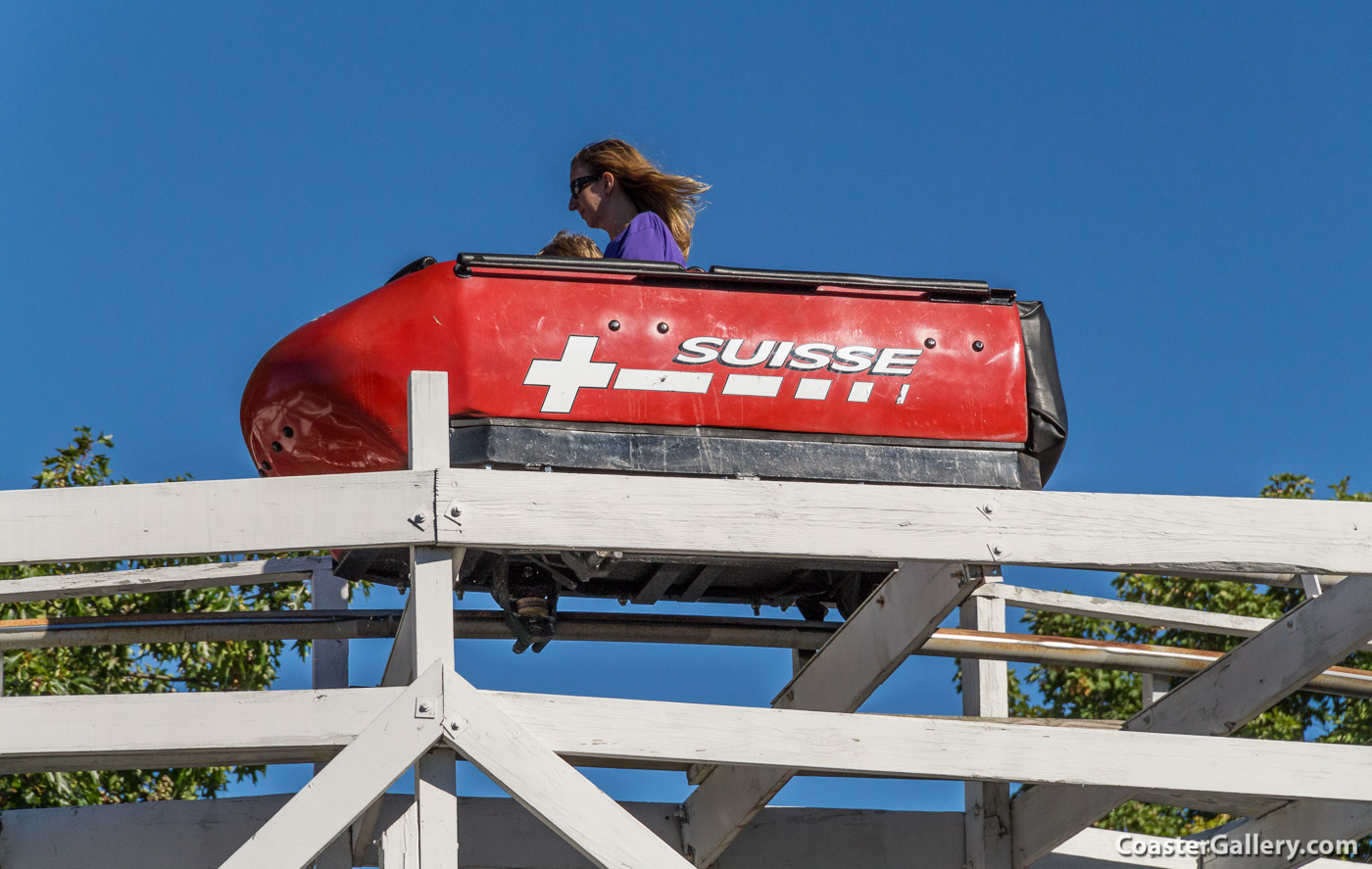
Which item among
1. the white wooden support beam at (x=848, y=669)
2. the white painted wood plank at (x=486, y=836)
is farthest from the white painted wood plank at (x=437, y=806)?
the white wooden support beam at (x=848, y=669)

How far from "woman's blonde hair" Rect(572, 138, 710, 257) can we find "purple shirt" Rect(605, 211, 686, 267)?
0.33m

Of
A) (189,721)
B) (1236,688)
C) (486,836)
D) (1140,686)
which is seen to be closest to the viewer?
(189,721)

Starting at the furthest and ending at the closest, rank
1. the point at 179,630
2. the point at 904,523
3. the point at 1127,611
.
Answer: the point at 1127,611 → the point at 179,630 → the point at 904,523

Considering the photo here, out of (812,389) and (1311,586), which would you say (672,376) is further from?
(1311,586)

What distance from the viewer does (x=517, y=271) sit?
4.62 metres

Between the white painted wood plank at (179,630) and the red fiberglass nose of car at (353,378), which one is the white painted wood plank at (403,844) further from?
the white painted wood plank at (179,630)

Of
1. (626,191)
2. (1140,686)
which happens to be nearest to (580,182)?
(626,191)

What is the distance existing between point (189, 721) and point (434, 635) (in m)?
0.57

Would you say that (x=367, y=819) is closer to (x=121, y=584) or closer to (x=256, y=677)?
(x=121, y=584)

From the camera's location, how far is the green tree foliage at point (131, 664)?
800cm

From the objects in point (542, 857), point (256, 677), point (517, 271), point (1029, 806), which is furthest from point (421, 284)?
point (256, 677)

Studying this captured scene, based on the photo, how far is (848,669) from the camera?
16.6ft

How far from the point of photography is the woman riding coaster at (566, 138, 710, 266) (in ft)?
18.5

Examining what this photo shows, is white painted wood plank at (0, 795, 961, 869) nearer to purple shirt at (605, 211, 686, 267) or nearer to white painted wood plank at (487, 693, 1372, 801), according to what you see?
white painted wood plank at (487, 693, 1372, 801)
